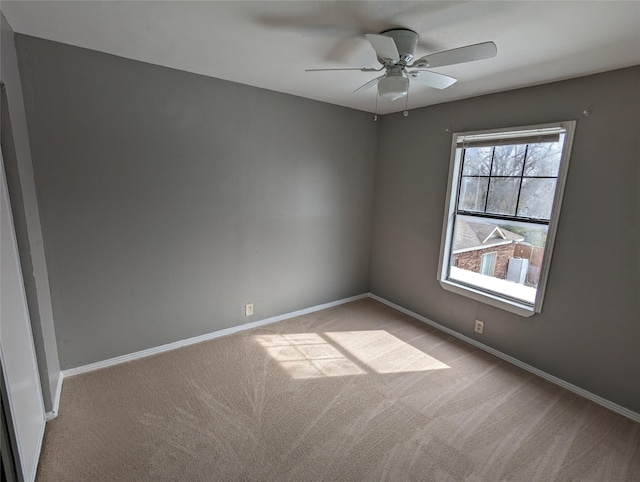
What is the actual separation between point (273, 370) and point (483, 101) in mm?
2982

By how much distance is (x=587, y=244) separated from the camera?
2336mm

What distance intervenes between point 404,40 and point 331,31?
41 centimetres

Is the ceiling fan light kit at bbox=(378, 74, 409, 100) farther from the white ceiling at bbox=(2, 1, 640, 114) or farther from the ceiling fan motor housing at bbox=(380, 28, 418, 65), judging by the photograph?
the white ceiling at bbox=(2, 1, 640, 114)

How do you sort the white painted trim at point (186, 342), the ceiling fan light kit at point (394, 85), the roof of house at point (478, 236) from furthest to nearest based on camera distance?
the roof of house at point (478, 236)
the white painted trim at point (186, 342)
the ceiling fan light kit at point (394, 85)

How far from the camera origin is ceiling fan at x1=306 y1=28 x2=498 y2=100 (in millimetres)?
1577

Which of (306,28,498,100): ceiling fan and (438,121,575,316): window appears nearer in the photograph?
(306,28,498,100): ceiling fan

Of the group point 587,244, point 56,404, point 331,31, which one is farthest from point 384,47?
point 56,404

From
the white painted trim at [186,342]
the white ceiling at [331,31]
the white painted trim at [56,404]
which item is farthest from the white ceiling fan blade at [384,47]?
the white painted trim at [56,404]

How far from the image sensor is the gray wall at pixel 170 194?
2.18 m

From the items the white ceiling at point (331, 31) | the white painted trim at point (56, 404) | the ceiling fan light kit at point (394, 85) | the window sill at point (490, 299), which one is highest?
the white ceiling at point (331, 31)

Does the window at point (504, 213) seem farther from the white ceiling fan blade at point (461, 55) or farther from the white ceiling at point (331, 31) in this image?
the white ceiling fan blade at point (461, 55)

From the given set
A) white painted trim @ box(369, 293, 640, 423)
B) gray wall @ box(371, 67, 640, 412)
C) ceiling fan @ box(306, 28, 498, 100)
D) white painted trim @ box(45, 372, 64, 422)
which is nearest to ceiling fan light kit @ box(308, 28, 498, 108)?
ceiling fan @ box(306, 28, 498, 100)

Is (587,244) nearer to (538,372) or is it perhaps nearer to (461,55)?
(538,372)

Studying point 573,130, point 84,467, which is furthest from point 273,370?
point 573,130
